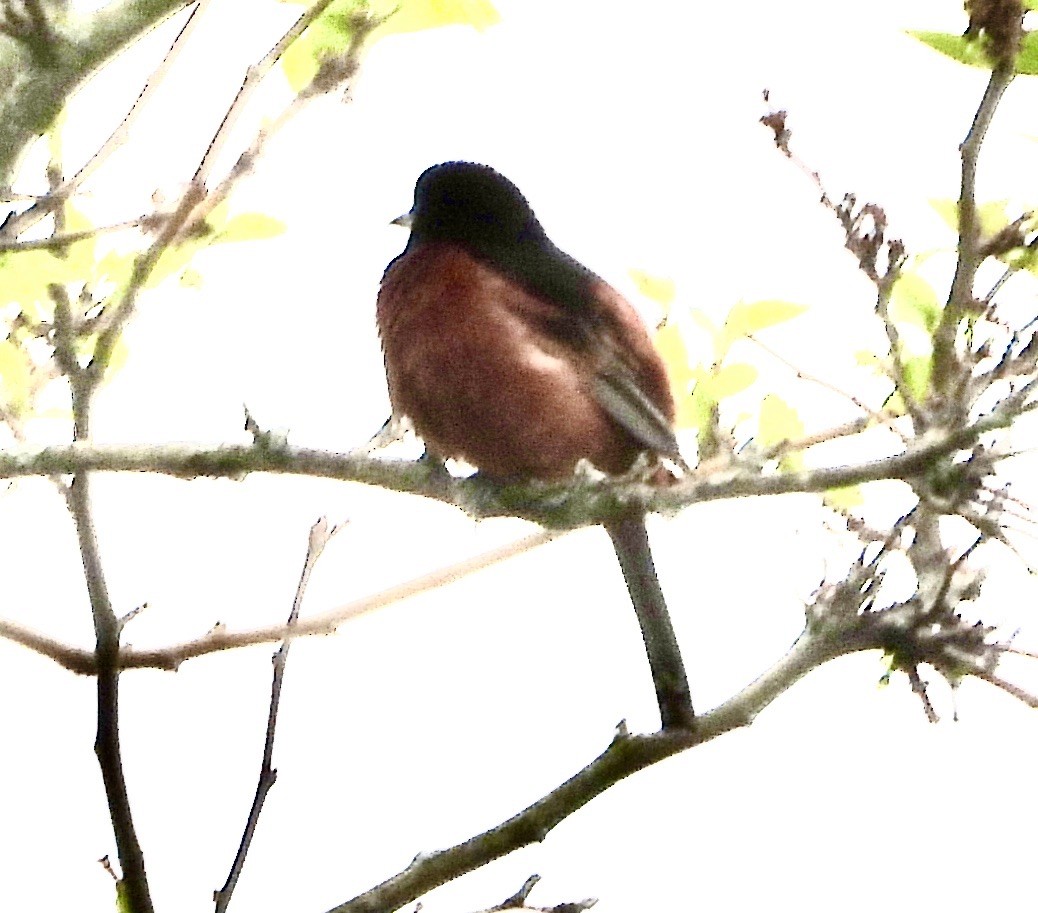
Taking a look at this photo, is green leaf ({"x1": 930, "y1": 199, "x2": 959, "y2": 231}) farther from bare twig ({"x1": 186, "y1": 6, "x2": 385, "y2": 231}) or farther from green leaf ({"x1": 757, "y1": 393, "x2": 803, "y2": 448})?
bare twig ({"x1": 186, "y1": 6, "x2": 385, "y2": 231})

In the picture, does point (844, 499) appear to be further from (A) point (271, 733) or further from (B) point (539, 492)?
(A) point (271, 733)

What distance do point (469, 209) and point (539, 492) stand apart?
1.07 ft

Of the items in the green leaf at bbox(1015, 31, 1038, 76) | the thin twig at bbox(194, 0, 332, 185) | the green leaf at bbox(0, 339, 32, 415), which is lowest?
the green leaf at bbox(1015, 31, 1038, 76)

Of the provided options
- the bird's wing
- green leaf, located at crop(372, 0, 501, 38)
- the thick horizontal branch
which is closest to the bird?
the bird's wing

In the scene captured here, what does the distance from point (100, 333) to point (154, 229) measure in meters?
0.12

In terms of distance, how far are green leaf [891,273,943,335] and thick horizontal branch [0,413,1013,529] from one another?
0.16 m

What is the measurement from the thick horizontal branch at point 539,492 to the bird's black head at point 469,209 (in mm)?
292

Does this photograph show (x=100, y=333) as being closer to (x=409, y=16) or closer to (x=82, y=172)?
(x=82, y=172)

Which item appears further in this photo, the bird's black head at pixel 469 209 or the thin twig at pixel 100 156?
the bird's black head at pixel 469 209

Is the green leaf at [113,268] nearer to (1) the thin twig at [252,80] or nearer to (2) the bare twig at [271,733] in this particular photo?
(1) the thin twig at [252,80]

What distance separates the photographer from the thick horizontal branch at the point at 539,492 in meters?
0.56

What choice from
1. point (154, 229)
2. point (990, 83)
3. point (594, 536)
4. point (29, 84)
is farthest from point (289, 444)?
point (594, 536)

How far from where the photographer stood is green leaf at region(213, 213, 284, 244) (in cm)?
70

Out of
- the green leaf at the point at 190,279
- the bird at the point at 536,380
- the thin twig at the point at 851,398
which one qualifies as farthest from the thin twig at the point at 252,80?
the thin twig at the point at 851,398
